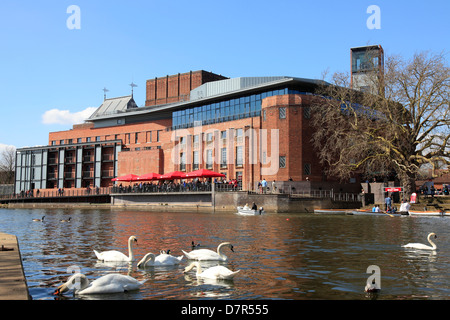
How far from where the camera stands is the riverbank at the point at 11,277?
6.98 metres

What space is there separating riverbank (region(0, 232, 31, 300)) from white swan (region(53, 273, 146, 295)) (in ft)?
2.62

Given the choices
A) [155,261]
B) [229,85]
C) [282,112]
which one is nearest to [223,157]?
[282,112]

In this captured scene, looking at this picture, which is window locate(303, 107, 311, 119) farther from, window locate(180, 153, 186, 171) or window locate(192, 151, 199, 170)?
window locate(180, 153, 186, 171)

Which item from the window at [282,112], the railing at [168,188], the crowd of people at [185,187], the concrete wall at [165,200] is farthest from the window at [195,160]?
the window at [282,112]

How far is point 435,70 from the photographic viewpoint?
3900 cm

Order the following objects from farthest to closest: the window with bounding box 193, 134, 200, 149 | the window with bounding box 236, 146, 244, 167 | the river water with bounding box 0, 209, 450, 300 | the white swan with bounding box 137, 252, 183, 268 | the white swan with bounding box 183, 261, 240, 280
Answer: the window with bounding box 193, 134, 200, 149, the window with bounding box 236, 146, 244, 167, the white swan with bounding box 137, 252, 183, 268, the white swan with bounding box 183, 261, 240, 280, the river water with bounding box 0, 209, 450, 300

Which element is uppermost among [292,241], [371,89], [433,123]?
[371,89]

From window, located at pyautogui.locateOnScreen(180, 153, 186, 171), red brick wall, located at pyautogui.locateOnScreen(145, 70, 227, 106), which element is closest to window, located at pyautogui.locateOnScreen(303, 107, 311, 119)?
window, located at pyautogui.locateOnScreen(180, 153, 186, 171)

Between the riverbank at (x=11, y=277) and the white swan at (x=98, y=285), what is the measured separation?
799 millimetres

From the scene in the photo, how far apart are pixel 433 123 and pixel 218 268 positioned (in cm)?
3711

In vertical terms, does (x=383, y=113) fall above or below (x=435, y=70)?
below

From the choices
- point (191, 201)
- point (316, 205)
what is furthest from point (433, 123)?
point (191, 201)

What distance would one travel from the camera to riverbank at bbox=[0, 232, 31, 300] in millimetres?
6980
